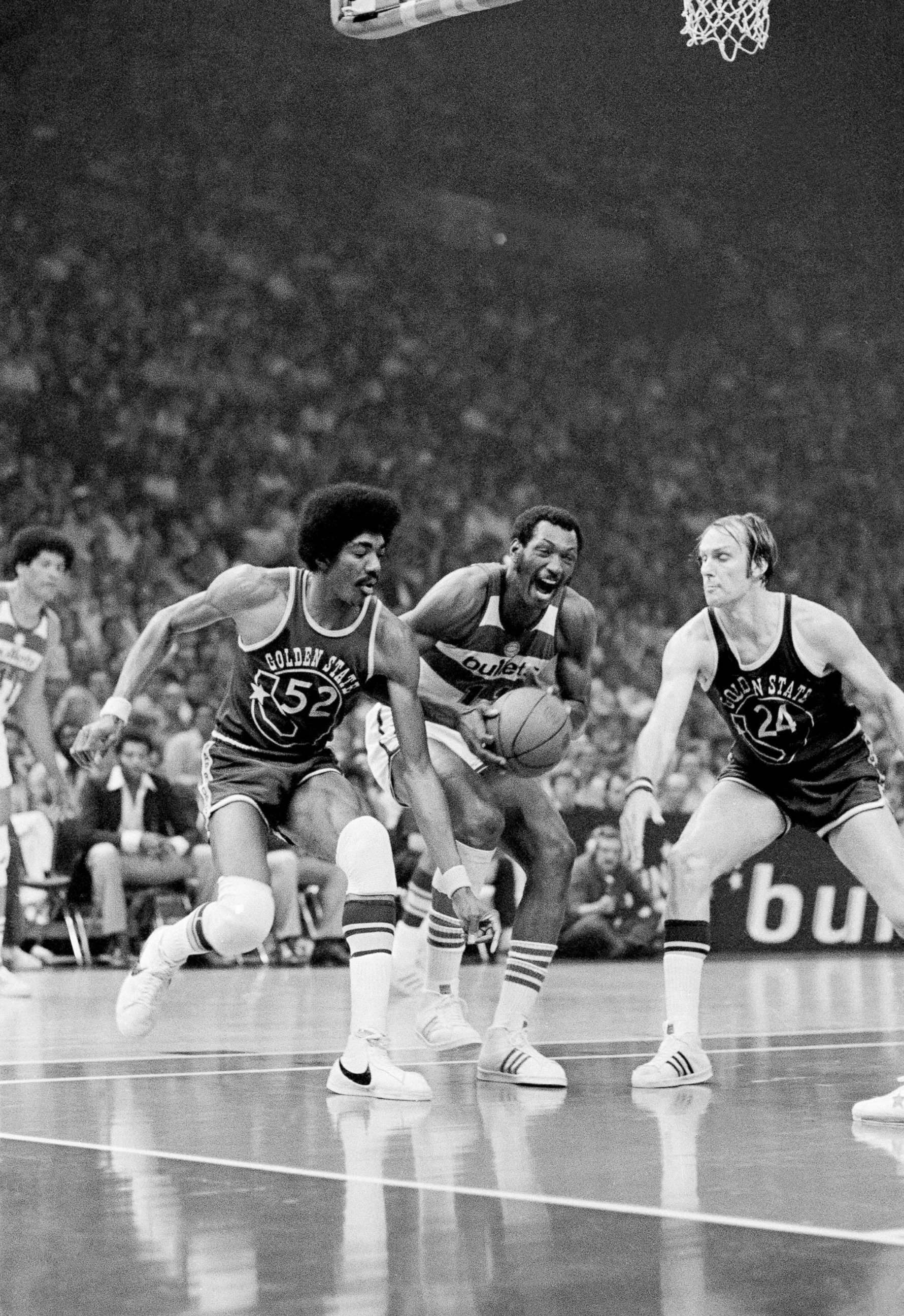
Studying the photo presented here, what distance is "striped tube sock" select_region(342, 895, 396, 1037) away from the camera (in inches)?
199

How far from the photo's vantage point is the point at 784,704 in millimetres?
5590

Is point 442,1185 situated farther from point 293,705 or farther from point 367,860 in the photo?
point 293,705

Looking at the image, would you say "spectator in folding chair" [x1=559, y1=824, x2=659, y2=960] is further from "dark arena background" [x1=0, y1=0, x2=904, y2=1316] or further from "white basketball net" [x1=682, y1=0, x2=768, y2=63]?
"white basketball net" [x1=682, y1=0, x2=768, y2=63]

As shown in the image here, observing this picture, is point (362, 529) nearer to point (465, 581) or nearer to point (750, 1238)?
point (465, 581)

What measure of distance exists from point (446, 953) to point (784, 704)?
1583mm

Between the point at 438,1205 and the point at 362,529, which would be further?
the point at 362,529

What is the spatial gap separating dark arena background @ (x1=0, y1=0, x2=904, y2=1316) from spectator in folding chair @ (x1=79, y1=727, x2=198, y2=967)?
0.07m

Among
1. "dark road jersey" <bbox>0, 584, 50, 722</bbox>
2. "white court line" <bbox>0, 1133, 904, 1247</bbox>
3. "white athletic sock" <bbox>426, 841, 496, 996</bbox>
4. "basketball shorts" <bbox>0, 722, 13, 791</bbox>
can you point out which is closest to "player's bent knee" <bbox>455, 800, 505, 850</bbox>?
"white athletic sock" <bbox>426, 841, 496, 996</bbox>

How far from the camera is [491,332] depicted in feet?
66.3

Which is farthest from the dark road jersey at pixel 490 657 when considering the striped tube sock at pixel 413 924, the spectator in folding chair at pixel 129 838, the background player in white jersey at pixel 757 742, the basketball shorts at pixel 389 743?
the spectator in folding chair at pixel 129 838

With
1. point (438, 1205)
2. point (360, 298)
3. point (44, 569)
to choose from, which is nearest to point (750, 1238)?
point (438, 1205)

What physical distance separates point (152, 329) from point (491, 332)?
4.20 metres

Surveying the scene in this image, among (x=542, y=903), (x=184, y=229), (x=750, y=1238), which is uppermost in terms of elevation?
(x=184, y=229)

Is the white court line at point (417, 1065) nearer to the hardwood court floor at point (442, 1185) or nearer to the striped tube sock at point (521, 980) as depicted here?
the hardwood court floor at point (442, 1185)
